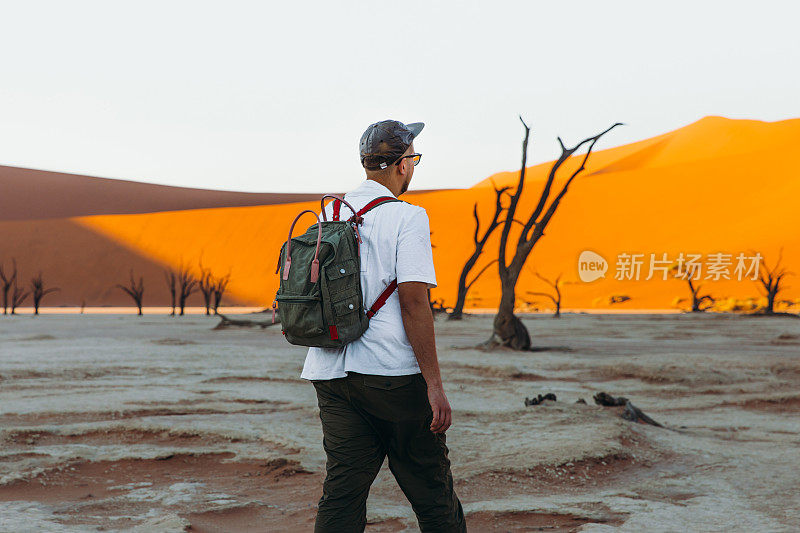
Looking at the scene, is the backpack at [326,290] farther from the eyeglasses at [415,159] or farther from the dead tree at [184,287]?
the dead tree at [184,287]

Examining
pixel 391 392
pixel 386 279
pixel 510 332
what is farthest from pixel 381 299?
pixel 510 332

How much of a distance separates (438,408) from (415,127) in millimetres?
859

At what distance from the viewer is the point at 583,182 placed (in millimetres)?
63406

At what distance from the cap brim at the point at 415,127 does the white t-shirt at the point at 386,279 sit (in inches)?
11.3

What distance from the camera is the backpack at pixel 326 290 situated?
2232 mm

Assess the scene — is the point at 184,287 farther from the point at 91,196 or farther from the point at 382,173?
the point at 91,196

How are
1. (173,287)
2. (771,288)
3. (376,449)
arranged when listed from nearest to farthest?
(376,449)
(771,288)
(173,287)

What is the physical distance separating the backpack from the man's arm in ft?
0.25

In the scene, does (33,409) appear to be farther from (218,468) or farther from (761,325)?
(761,325)

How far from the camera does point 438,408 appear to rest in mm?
2260

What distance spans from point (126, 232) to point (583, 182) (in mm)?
34904

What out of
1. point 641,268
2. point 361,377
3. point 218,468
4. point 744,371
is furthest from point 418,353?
point 641,268

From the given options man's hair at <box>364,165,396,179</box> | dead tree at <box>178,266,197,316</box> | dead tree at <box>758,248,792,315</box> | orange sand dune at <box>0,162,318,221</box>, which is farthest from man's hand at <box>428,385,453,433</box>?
orange sand dune at <box>0,162,318,221</box>

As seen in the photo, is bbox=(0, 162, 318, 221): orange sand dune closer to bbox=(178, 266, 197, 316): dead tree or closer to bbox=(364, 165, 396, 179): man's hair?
bbox=(178, 266, 197, 316): dead tree
